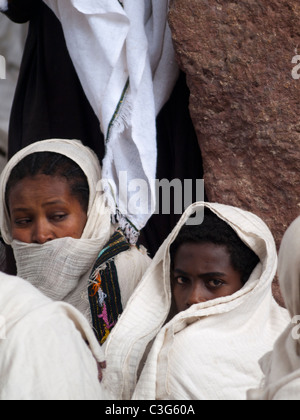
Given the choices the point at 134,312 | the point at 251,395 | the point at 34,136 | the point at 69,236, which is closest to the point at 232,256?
the point at 134,312

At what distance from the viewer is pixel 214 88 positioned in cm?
400

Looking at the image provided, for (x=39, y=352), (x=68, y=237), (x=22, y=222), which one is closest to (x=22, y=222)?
(x=22, y=222)

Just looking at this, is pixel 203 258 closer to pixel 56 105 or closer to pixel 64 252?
pixel 64 252

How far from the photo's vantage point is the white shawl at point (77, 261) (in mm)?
3834

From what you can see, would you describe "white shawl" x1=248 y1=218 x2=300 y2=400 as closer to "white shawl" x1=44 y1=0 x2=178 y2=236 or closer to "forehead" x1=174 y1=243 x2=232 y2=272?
"forehead" x1=174 y1=243 x2=232 y2=272

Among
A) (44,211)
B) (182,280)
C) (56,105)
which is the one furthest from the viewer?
(56,105)

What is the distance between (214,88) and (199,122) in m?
0.17

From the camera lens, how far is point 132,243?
159 inches

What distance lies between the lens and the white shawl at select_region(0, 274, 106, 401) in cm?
212

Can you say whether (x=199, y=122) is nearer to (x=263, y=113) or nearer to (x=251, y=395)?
(x=263, y=113)

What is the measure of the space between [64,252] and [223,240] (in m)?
0.71

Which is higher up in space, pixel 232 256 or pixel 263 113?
pixel 263 113

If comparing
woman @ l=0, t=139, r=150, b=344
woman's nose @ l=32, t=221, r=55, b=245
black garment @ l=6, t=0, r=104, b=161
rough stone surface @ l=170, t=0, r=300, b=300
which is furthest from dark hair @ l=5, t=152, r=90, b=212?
rough stone surface @ l=170, t=0, r=300, b=300

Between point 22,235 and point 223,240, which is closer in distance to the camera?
point 223,240
